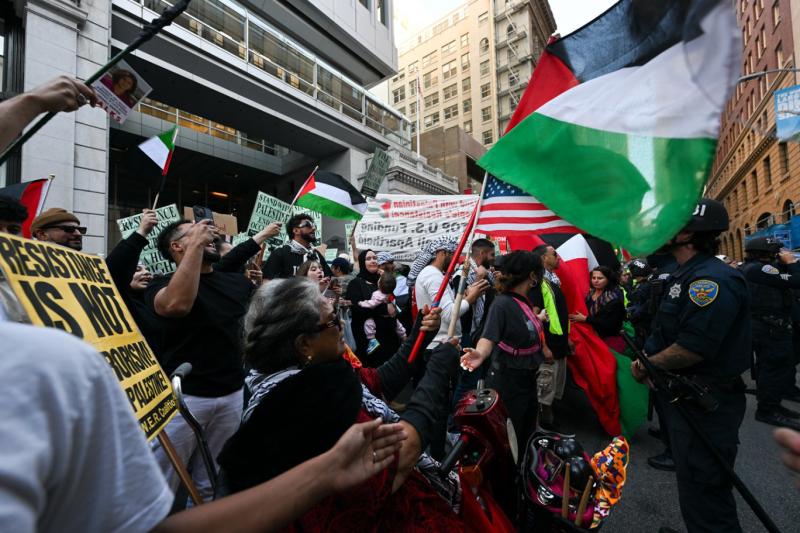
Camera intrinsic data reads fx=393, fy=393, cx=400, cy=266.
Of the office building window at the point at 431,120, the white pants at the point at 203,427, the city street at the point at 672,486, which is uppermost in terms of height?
the office building window at the point at 431,120

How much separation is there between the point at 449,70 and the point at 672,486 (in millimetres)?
54835

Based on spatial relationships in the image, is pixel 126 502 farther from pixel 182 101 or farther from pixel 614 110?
pixel 182 101

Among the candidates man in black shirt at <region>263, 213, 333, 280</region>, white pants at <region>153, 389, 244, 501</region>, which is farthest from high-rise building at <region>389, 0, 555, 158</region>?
white pants at <region>153, 389, 244, 501</region>

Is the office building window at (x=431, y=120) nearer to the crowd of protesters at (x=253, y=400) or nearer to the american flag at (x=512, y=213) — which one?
the crowd of protesters at (x=253, y=400)

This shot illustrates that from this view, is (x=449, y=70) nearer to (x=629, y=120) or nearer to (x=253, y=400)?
(x=629, y=120)

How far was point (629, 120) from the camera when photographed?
188 centimetres

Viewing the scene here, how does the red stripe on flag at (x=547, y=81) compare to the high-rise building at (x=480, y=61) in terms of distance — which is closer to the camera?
the red stripe on flag at (x=547, y=81)

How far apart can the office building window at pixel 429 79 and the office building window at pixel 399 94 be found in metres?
4.43

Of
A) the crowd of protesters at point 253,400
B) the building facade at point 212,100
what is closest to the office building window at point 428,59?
the building facade at point 212,100

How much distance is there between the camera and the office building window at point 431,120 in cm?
5297

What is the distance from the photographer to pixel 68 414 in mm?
495

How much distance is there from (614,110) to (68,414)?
90.1 inches

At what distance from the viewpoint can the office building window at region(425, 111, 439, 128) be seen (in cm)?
5297

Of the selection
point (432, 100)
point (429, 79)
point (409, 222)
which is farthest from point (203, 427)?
point (429, 79)
